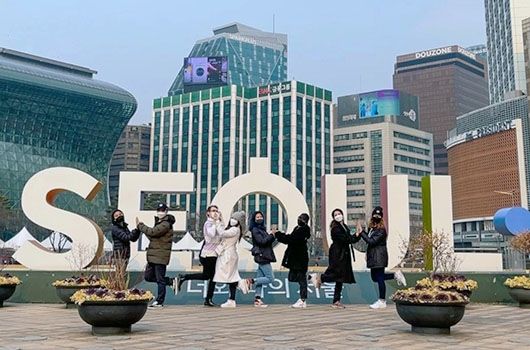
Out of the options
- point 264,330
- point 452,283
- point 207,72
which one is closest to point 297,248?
point 452,283

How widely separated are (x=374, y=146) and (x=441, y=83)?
56306 mm

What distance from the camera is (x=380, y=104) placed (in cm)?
10725

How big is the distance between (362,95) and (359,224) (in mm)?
103299

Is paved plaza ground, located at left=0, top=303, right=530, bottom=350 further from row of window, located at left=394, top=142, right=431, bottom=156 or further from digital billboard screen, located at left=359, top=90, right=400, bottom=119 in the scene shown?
digital billboard screen, located at left=359, top=90, right=400, bottom=119

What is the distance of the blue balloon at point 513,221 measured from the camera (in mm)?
14180

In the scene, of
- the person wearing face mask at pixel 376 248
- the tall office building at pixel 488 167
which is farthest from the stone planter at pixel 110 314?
the tall office building at pixel 488 167

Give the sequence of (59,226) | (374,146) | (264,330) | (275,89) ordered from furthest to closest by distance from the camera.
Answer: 1. (374,146)
2. (275,89)
3. (59,226)
4. (264,330)

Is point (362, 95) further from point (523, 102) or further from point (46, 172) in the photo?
point (46, 172)

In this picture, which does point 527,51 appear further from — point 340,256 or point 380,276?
point 340,256

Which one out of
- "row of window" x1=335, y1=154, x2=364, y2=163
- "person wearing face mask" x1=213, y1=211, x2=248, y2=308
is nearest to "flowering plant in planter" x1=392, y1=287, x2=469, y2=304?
"person wearing face mask" x1=213, y1=211, x2=248, y2=308

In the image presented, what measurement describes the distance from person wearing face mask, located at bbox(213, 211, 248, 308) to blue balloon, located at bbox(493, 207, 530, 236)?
7827 mm

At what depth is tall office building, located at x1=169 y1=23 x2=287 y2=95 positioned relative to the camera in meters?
139

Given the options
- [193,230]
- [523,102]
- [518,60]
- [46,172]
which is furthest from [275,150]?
[46,172]

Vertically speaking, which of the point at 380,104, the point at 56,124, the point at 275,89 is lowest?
the point at 56,124
